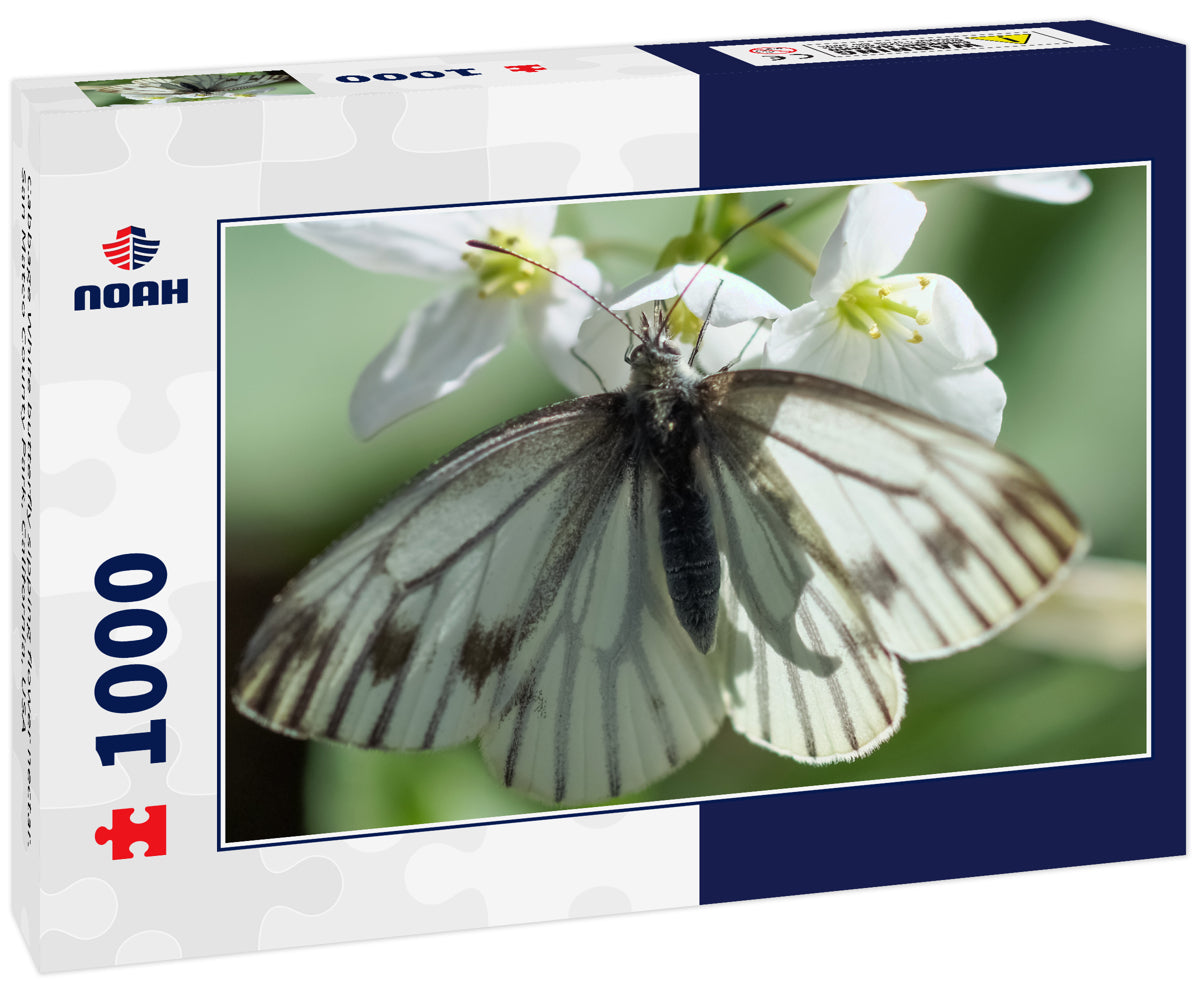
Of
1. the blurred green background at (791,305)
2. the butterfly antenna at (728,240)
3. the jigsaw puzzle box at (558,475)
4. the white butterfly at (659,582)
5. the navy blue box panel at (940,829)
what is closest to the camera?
the white butterfly at (659,582)

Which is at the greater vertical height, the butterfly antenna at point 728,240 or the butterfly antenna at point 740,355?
the butterfly antenna at point 728,240

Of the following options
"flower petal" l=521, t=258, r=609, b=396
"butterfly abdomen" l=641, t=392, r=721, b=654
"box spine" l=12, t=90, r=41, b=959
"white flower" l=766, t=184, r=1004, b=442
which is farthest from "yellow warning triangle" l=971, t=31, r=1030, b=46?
"box spine" l=12, t=90, r=41, b=959

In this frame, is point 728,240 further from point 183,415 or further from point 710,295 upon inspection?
point 183,415

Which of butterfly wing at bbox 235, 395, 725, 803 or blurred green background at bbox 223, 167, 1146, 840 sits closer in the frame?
butterfly wing at bbox 235, 395, 725, 803

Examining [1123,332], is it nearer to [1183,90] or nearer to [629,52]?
[1183,90]

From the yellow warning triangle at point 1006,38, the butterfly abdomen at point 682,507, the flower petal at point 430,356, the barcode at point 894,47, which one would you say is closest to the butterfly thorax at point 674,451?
the butterfly abdomen at point 682,507

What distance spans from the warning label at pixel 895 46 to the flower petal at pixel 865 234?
1.09 feet

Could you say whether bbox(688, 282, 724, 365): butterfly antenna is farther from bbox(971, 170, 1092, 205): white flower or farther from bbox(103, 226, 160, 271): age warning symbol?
bbox(103, 226, 160, 271): age warning symbol

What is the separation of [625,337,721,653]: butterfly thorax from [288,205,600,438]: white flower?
24 cm

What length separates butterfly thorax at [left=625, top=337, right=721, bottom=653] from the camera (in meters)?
3.06

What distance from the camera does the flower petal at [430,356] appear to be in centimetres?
325

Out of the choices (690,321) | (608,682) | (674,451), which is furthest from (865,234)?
(608,682)

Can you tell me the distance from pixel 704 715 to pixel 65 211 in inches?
53.0

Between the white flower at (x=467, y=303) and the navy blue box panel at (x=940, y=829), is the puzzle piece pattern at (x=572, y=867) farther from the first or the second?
the white flower at (x=467, y=303)
